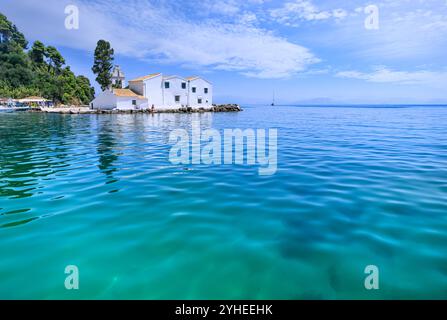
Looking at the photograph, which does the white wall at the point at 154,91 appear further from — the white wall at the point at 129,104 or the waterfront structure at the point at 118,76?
the waterfront structure at the point at 118,76

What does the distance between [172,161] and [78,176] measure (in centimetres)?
315

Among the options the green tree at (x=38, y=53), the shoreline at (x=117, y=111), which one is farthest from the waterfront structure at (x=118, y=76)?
the green tree at (x=38, y=53)

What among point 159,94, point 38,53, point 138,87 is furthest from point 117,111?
point 38,53

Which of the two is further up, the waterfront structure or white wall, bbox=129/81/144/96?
the waterfront structure

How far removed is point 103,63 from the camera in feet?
210

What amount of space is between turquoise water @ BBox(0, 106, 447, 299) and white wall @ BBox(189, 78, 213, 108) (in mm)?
54755

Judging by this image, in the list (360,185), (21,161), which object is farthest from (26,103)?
(360,185)

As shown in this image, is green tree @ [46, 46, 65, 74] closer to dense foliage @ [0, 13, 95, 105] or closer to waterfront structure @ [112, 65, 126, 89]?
dense foliage @ [0, 13, 95, 105]

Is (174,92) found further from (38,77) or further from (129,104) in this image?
(38,77)

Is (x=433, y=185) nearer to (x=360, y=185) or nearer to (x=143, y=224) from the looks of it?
(x=360, y=185)

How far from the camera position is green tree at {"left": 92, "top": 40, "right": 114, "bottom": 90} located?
63094 mm

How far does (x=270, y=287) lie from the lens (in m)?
3.24

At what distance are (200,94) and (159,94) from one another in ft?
34.1

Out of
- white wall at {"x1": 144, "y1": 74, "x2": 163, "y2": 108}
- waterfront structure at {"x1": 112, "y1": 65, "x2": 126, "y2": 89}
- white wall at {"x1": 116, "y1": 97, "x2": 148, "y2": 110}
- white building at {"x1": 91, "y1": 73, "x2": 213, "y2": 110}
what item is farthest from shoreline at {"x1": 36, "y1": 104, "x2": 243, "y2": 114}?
waterfront structure at {"x1": 112, "y1": 65, "x2": 126, "y2": 89}
